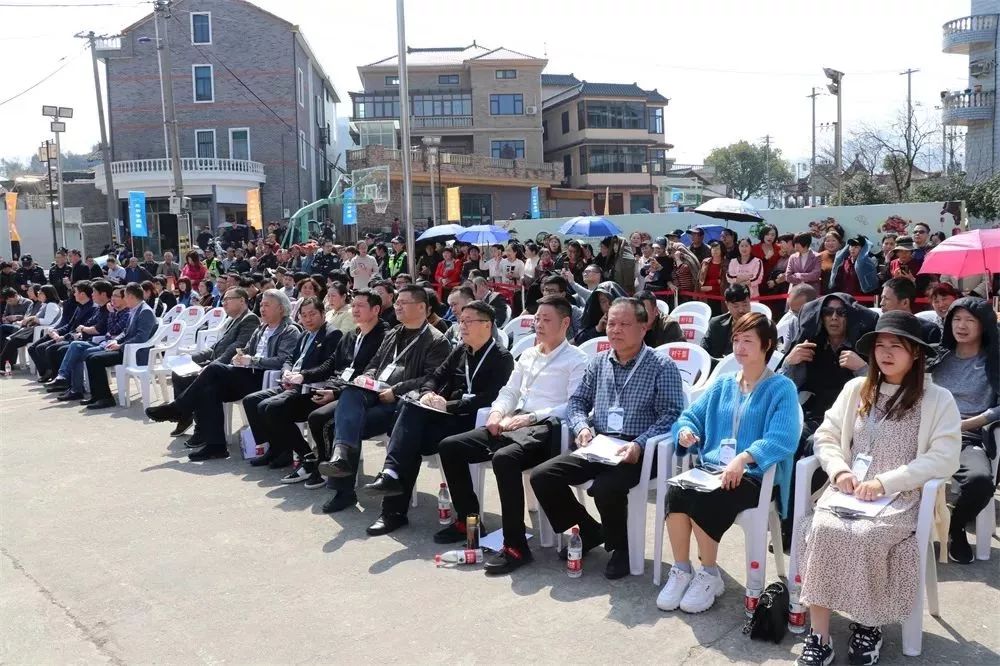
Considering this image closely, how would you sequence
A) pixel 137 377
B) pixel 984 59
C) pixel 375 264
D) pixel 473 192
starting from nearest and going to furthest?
pixel 137 377
pixel 375 264
pixel 984 59
pixel 473 192

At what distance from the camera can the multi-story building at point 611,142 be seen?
4353 centimetres

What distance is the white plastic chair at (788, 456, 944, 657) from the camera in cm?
303

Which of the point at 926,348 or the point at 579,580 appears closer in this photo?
the point at 926,348

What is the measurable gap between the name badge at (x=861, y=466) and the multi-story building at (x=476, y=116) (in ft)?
117

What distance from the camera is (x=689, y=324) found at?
7.25m

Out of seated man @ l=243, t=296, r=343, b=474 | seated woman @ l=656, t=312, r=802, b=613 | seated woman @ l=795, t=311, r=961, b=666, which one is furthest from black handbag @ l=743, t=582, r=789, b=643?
seated man @ l=243, t=296, r=343, b=474

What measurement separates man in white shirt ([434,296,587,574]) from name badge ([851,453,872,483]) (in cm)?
161

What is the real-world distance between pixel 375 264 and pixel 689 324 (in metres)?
6.50

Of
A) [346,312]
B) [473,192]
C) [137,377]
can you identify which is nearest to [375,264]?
[137,377]

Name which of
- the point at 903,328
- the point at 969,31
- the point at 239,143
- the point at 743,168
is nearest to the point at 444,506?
the point at 903,328

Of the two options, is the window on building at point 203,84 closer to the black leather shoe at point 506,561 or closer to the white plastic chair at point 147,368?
the white plastic chair at point 147,368

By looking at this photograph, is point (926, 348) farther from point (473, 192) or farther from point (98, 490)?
point (473, 192)

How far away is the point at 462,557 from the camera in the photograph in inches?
165

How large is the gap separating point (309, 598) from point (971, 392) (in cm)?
362
